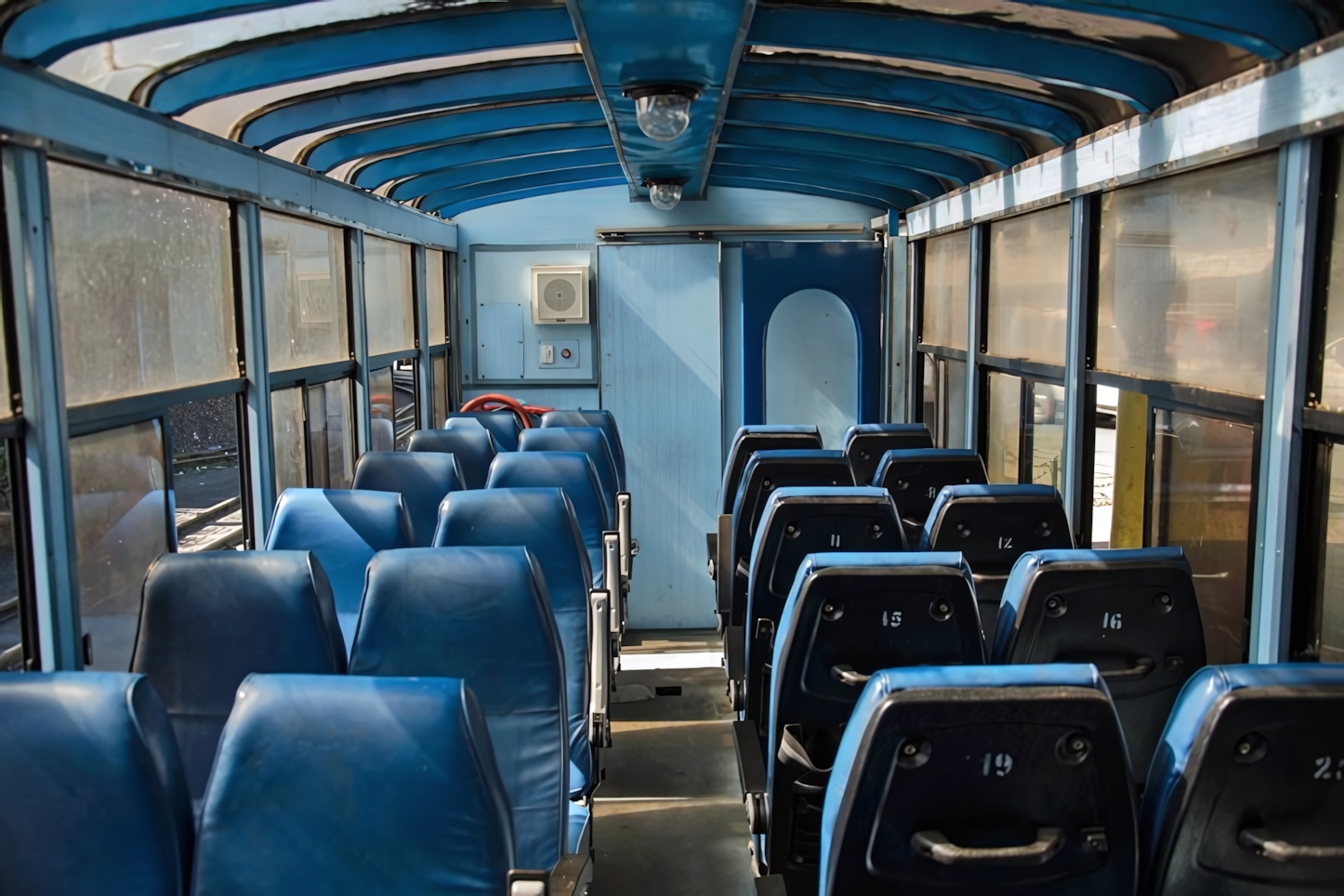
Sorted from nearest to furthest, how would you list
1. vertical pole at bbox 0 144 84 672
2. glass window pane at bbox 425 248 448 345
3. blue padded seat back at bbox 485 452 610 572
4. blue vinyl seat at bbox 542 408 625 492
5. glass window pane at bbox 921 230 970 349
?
vertical pole at bbox 0 144 84 672, blue padded seat back at bbox 485 452 610 572, glass window pane at bbox 921 230 970 349, blue vinyl seat at bbox 542 408 625 492, glass window pane at bbox 425 248 448 345

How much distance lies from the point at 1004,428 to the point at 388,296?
3656 mm

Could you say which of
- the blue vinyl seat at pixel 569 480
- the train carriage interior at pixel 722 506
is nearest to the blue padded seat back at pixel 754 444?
the train carriage interior at pixel 722 506

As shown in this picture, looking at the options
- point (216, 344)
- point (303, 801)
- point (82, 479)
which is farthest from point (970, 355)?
point (303, 801)

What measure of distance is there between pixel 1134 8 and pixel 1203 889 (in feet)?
7.36

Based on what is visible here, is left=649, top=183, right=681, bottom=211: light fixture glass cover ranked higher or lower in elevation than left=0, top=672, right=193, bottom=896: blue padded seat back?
higher

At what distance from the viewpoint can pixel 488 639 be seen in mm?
→ 2590

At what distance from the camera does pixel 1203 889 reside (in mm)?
1854

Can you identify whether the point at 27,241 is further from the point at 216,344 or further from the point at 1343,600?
Answer: the point at 1343,600

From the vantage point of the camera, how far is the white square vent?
8.69m

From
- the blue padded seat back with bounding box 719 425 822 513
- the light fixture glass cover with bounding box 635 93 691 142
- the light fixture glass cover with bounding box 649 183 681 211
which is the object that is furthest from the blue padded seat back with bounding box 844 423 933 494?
the light fixture glass cover with bounding box 635 93 691 142

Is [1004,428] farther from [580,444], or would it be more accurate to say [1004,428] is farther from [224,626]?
[224,626]

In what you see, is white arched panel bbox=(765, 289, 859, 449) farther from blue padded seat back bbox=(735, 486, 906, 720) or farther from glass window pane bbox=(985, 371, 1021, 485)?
blue padded seat back bbox=(735, 486, 906, 720)

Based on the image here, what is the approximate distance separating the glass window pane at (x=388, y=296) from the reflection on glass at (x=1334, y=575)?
476 centimetres

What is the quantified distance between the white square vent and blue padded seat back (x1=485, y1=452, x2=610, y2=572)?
3.81 metres
